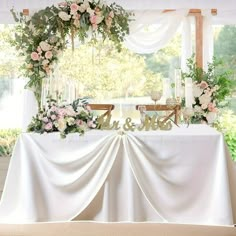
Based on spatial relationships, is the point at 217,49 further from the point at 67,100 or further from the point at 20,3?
the point at 67,100

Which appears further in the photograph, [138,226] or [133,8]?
[133,8]

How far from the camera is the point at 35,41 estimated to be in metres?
4.05

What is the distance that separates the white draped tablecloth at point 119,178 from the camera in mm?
2865

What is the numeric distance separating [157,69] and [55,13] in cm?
328

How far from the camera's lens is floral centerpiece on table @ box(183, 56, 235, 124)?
453 centimetres

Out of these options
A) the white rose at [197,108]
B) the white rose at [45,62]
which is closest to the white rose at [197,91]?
the white rose at [197,108]

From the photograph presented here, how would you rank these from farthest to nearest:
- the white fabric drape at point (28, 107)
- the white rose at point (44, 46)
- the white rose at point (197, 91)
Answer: the white fabric drape at point (28, 107), the white rose at point (197, 91), the white rose at point (44, 46)

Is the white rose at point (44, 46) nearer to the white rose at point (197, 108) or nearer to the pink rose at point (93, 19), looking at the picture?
the pink rose at point (93, 19)

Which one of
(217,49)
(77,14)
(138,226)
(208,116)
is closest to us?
(138,226)

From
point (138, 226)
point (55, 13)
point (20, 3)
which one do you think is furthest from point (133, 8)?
point (138, 226)

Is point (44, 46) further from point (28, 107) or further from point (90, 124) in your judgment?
point (28, 107)

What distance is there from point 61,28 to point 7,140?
11.1 ft

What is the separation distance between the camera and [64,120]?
2.99m

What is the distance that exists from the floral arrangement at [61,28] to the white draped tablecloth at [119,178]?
0.89 m
